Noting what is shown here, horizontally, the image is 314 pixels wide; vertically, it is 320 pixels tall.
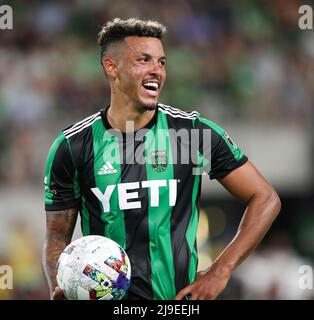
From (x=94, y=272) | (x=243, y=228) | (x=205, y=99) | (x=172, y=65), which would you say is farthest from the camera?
(x=172, y=65)

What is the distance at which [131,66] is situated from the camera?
5.42 meters

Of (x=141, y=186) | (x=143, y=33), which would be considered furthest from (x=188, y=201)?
(x=143, y=33)

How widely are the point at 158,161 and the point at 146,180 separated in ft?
0.51

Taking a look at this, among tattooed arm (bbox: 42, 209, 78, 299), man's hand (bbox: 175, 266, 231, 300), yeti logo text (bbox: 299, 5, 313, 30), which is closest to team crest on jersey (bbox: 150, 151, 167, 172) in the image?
tattooed arm (bbox: 42, 209, 78, 299)

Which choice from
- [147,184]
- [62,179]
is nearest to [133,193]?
[147,184]

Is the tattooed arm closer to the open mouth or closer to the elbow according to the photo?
the open mouth

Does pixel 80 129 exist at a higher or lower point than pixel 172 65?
lower

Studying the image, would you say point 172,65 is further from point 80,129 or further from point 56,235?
point 56,235

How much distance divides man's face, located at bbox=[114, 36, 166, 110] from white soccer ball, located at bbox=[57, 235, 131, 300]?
105cm

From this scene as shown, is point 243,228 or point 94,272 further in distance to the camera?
point 243,228

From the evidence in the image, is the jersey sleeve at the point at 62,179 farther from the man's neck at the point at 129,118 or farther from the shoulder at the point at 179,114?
the shoulder at the point at 179,114

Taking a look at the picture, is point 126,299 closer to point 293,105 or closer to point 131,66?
point 131,66

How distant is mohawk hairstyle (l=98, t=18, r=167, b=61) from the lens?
5414 mm

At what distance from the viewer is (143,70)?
17.6 ft
